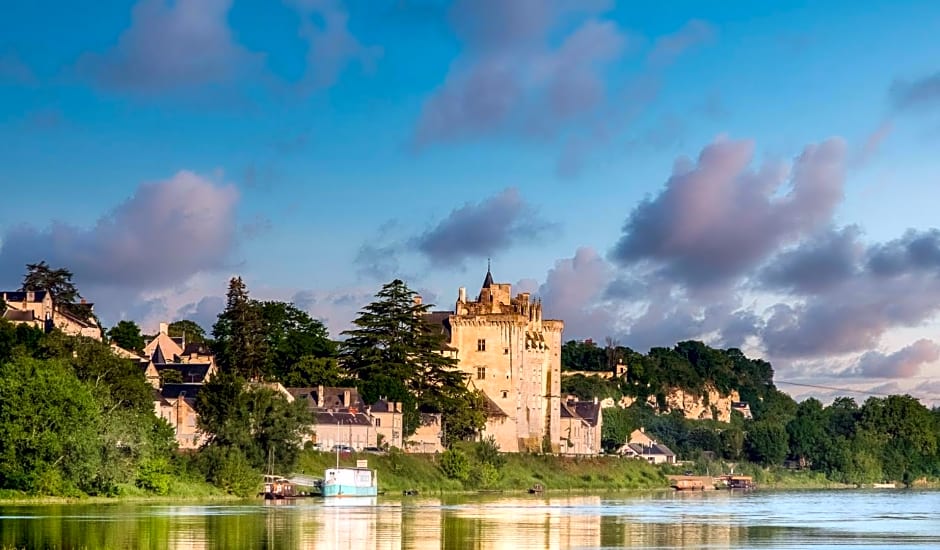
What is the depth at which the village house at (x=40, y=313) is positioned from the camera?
122938mm

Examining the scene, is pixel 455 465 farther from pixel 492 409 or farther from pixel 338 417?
pixel 492 409

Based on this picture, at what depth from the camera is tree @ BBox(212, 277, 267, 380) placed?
443 ft

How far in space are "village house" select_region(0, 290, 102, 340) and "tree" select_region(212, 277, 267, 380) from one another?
11192mm

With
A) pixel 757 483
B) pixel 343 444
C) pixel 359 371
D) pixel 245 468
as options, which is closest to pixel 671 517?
pixel 245 468

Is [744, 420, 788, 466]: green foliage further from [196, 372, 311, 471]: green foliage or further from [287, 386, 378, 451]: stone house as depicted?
[196, 372, 311, 471]: green foliage

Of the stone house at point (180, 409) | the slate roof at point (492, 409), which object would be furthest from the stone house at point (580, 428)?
the stone house at point (180, 409)

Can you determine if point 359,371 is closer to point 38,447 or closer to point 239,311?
point 239,311

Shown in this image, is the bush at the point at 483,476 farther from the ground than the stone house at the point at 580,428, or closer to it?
closer to it

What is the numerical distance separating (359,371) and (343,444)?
77.5 feet

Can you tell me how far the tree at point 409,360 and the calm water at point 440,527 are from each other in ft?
167

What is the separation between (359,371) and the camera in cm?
14250

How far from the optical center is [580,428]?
167 m

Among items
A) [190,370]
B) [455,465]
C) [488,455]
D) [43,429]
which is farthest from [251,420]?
[488,455]

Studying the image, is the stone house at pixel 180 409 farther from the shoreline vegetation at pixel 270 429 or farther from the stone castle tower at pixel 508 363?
the stone castle tower at pixel 508 363
